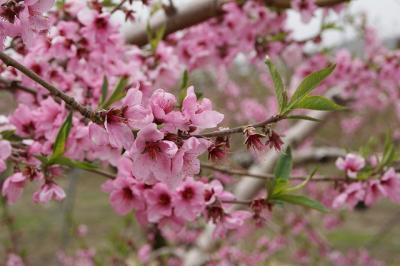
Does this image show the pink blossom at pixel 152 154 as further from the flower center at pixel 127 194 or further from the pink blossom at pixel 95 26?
the pink blossom at pixel 95 26

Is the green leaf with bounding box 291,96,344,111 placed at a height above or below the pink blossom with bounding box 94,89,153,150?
below

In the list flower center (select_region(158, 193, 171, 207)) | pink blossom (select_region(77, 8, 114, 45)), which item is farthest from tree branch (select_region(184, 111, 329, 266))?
flower center (select_region(158, 193, 171, 207))

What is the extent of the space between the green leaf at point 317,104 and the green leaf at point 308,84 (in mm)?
10

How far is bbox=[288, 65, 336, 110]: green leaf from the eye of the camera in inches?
42.3

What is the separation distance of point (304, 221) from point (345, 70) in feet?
7.38

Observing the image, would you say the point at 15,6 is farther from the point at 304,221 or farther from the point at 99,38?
the point at 304,221

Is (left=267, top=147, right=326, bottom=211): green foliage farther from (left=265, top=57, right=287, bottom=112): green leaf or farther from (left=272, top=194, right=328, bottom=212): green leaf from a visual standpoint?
(left=265, top=57, right=287, bottom=112): green leaf

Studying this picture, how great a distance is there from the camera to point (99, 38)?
6.50 ft

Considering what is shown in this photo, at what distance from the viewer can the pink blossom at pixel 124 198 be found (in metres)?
1.52

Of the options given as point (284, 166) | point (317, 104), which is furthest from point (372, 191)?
point (317, 104)

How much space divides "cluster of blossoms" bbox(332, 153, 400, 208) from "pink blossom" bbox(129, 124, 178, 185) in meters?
1.03

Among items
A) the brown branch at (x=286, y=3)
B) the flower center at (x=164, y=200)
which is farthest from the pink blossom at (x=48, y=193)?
the brown branch at (x=286, y=3)

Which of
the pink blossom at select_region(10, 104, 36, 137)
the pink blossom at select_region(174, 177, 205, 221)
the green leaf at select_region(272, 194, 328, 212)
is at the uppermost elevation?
the pink blossom at select_region(10, 104, 36, 137)

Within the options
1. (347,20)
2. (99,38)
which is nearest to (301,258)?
(347,20)
